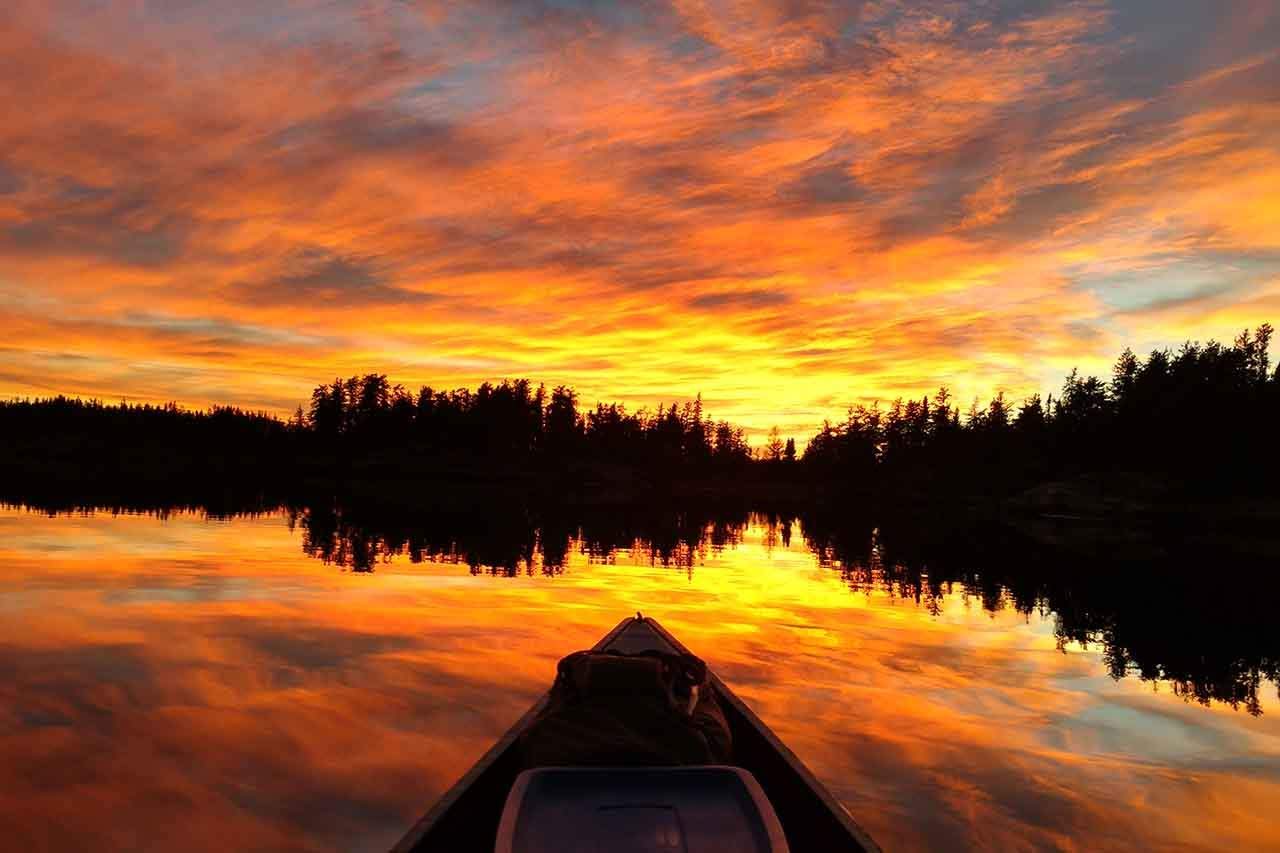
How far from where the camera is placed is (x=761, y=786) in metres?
7.91

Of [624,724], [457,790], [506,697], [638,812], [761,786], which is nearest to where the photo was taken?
[638,812]

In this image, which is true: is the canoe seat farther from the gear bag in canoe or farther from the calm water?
the calm water

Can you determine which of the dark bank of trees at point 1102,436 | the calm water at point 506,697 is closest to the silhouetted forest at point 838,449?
the dark bank of trees at point 1102,436

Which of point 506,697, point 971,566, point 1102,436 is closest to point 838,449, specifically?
point 1102,436

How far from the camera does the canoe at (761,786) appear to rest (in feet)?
20.7

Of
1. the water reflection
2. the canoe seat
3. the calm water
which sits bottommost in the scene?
the calm water

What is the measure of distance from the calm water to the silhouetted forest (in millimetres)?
79564

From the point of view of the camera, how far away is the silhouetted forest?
4264 inches

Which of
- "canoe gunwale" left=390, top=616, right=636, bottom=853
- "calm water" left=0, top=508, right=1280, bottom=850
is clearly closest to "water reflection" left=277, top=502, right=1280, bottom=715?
"calm water" left=0, top=508, right=1280, bottom=850

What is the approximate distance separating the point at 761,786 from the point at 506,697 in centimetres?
766

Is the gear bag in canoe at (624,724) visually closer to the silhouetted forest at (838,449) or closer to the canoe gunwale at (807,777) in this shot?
the canoe gunwale at (807,777)

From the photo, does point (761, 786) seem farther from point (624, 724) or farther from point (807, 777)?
point (624, 724)

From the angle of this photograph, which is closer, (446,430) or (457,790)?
(457,790)

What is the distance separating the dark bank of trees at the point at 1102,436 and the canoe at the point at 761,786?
A: 11525cm
